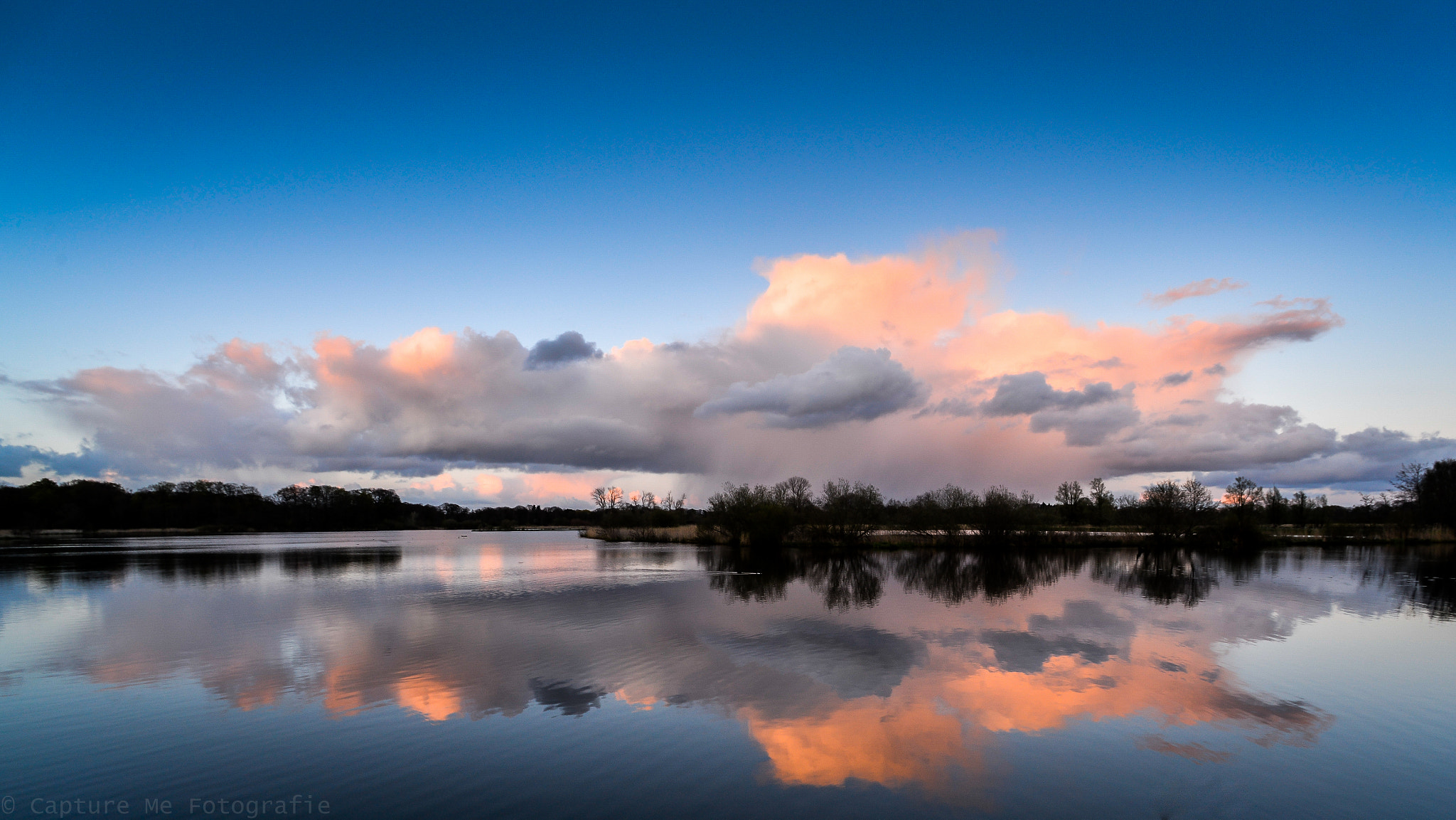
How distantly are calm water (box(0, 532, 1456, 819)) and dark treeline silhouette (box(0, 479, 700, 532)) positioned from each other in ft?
219

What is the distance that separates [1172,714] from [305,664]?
17.0m

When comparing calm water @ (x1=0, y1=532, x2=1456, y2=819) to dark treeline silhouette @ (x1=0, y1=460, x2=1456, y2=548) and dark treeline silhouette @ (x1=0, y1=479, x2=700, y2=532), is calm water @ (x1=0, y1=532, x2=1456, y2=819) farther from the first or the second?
dark treeline silhouette @ (x1=0, y1=479, x2=700, y2=532)

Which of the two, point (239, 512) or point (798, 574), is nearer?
point (798, 574)

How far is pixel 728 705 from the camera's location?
36.2 feet

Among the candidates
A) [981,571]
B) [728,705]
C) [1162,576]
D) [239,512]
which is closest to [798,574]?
[981,571]

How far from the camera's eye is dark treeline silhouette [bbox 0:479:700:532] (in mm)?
95875

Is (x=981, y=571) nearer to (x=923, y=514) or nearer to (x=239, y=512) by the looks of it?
(x=923, y=514)

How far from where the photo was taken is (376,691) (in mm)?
11727

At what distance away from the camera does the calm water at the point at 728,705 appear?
761cm

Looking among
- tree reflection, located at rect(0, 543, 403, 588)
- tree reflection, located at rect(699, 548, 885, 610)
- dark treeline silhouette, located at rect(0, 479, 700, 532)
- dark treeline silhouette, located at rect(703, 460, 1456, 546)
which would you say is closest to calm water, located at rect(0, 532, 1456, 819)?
tree reflection, located at rect(699, 548, 885, 610)

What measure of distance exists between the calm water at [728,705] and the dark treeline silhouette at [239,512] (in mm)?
66862

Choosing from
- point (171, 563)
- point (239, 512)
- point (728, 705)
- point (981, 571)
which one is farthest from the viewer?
point (239, 512)

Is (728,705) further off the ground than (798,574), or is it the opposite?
(728,705)

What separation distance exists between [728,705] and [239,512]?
148 meters
